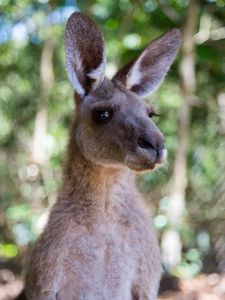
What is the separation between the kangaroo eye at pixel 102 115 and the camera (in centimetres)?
347

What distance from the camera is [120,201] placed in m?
3.56

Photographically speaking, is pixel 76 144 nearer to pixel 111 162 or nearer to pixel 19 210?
pixel 111 162

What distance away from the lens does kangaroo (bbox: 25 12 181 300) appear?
3346mm

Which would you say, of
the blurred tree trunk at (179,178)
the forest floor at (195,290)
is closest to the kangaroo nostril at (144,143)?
the forest floor at (195,290)

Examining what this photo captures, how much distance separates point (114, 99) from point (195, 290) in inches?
96.2

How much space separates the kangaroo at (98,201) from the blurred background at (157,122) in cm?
58

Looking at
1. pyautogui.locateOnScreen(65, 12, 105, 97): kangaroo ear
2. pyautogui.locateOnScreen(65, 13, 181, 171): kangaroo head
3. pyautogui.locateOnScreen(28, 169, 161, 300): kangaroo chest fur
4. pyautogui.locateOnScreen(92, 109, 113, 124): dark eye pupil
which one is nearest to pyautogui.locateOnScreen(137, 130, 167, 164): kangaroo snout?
pyautogui.locateOnScreen(65, 13, 181, 171): kangaroo head

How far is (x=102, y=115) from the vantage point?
349 centimetres

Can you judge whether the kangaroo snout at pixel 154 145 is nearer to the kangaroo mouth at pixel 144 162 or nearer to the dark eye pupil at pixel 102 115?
the kangaroo mouth at pixel 144 162

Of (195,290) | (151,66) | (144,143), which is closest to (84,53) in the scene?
(151,66)

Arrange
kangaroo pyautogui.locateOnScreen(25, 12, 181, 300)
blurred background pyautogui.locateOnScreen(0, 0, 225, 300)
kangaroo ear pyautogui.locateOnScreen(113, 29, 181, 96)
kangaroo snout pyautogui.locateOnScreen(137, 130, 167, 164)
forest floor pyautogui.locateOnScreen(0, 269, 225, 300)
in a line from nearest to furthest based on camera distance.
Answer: kangaroo snout pyautogui.locateOnScreen(137, 130, 167, 164) < kangaroo pyautogui.locateOnScreen(25, 12, 181, 300) < kangaroo ear pyautogui.locateOnScreen(113, 29, 181, 96) < forest floor pyautogui.locateOnScreen(0, 269, 225, 300) < blurred background pyautogui.locateOnScreen(0, 0, 225, 300)

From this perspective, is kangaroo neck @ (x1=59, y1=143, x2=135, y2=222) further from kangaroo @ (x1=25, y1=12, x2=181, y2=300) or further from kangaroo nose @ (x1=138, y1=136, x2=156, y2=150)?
kangaroo nose @ (x1=138, y1=136, x2=156, y2=150)

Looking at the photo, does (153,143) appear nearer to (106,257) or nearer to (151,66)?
(106,257)

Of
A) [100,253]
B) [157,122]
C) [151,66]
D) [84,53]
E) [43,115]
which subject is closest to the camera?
[100,253]
